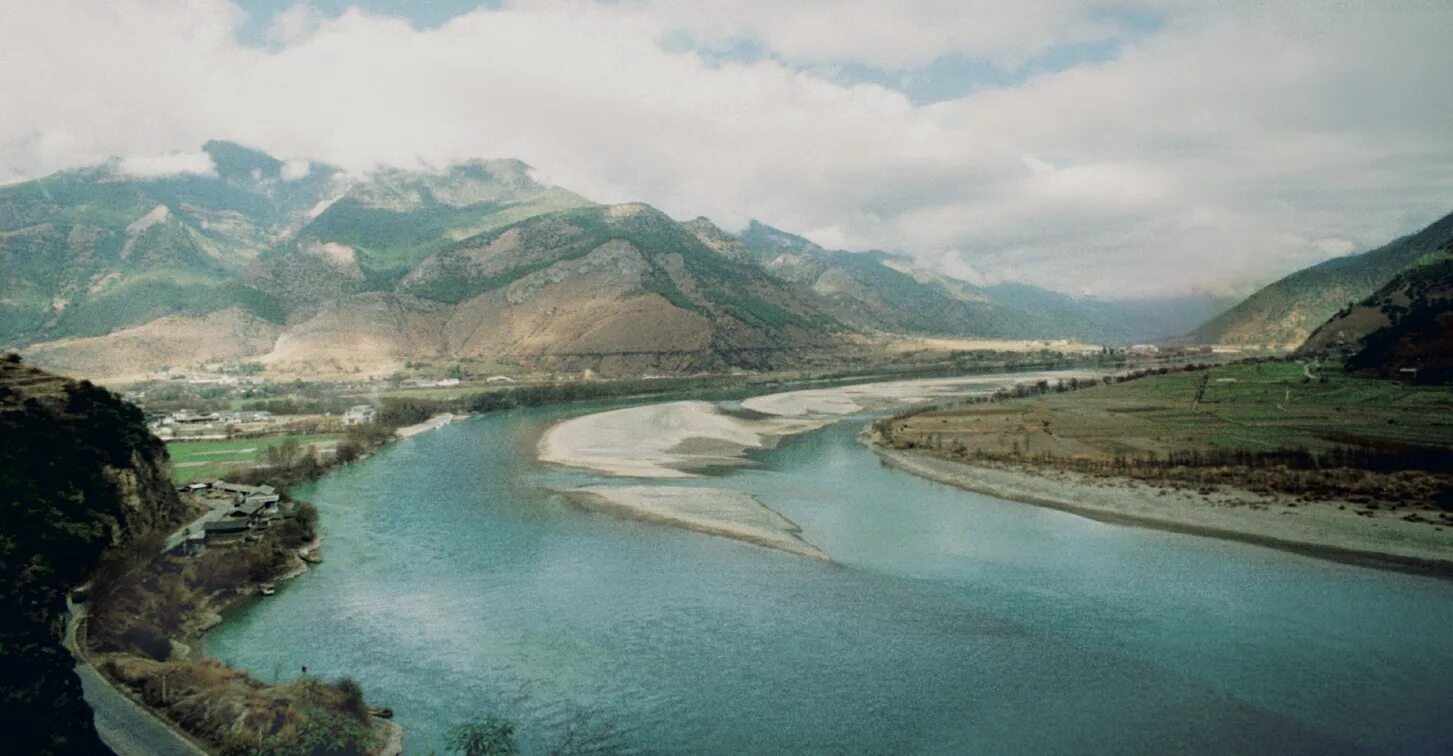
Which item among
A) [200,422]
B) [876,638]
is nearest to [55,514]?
[876,638]

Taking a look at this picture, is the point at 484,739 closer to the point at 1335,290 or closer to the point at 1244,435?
the point at 1244,435

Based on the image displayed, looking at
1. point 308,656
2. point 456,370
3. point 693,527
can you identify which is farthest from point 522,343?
point 308,656

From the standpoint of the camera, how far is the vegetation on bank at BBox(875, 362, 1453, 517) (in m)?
45.6

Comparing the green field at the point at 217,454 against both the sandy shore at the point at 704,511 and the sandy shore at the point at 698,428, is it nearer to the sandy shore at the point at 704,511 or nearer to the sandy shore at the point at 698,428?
the sandy shore at the point at 698,428

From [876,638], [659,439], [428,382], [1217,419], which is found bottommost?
[876,638]

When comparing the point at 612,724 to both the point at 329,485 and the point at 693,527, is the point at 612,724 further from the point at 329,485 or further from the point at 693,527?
the point at 329,485

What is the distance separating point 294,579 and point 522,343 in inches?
6545

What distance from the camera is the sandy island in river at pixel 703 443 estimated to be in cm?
4431

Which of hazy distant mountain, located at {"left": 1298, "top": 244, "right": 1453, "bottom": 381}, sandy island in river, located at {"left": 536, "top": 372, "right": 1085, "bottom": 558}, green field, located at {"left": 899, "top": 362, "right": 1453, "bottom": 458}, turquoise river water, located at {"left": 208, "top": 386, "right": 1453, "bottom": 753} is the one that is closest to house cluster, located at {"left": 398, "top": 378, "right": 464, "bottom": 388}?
sandy island in river, located at {"left": 536, "top": 372, "right": 1085, "bottom": 558}

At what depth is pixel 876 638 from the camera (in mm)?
26828

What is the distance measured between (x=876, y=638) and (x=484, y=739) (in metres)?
12.7

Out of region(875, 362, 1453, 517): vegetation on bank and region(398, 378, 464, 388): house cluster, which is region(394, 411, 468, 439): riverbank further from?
region(875, 362, 1453, 517): vegetation on bank

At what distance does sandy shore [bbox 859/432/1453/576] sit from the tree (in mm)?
33681

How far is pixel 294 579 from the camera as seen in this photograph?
1394 inches
